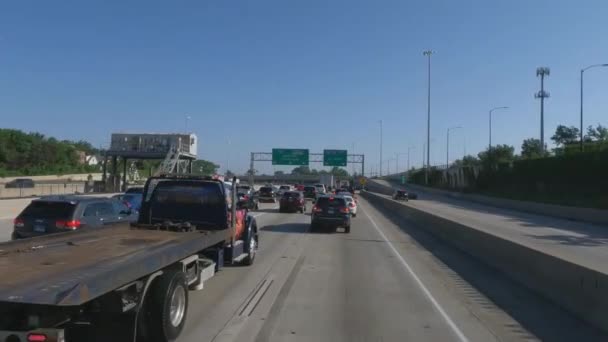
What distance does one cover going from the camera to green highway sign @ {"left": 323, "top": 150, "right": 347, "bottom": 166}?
9181 cm

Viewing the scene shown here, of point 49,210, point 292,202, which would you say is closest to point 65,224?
point 49,210

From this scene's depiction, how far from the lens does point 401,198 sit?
72375 mm

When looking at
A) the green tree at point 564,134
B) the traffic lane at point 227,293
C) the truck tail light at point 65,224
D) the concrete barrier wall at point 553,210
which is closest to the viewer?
the traffic lane at point 227,293

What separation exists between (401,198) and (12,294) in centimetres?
6878

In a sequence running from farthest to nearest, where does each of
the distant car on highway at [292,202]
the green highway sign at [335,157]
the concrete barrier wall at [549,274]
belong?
the green highway sign at [335,157] < the distant car on highway at [292,202] < the concrete barrier wall at [549,274]

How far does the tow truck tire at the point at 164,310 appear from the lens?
696cm

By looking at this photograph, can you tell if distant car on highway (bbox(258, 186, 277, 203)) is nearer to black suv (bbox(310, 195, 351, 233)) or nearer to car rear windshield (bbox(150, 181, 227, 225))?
black suv (bbox(310, 195, 351, 233))

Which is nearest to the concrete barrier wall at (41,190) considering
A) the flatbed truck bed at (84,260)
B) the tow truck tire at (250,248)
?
the tow truck tire at (250,248)

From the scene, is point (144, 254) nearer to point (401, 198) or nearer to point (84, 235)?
point (84, 235)

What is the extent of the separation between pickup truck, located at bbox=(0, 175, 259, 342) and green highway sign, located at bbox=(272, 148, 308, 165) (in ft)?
252

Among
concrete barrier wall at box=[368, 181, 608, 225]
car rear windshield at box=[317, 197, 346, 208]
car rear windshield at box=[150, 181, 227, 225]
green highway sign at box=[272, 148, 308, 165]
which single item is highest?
green highway sign at box=[272, 148, 308, 165]

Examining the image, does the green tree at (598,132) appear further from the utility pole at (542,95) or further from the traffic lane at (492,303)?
the traffic lane at (492,303)

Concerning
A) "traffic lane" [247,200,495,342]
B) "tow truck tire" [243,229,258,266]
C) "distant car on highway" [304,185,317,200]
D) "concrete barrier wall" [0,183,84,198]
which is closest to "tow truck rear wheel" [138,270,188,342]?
"traffic lane" [247,200,495,342]

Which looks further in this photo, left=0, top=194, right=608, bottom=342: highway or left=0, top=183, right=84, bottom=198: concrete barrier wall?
left=0, top=183, right=84, bottom=198: concrete barrier wall
